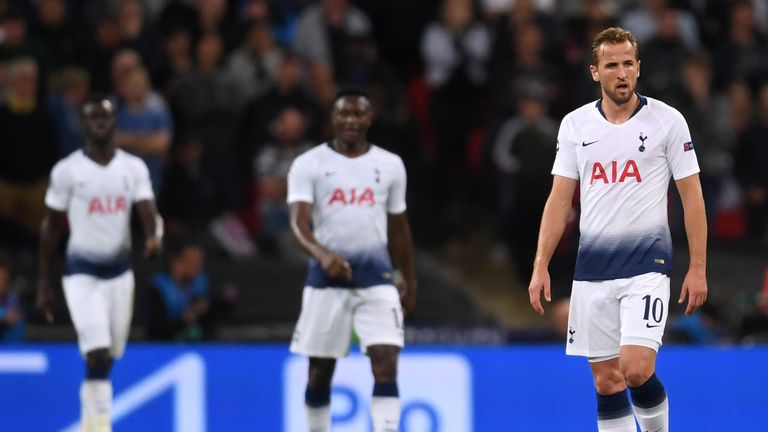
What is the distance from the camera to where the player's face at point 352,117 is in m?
9.73

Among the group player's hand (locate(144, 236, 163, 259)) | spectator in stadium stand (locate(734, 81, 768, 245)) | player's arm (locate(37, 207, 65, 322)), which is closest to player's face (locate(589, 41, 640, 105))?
player's hand (locate(144, 236, 163, 259))

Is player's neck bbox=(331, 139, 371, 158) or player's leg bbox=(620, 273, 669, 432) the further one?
player's neck bbox=(331, 139, 371, 158)

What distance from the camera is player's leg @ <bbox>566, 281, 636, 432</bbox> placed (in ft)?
26.5

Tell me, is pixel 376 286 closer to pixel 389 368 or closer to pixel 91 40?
pixel 389 368

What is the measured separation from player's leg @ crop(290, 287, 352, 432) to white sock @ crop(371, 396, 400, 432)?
448mm

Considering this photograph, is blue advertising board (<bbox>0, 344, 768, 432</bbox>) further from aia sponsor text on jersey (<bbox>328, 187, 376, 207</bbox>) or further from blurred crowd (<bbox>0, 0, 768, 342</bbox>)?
blurred crowd (<bbox>0, 0, 768, 342</bbox>)

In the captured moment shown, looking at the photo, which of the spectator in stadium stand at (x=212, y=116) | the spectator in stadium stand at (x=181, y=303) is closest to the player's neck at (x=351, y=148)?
the spectator in stadium stand at (x=181, y=303)

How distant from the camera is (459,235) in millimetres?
16250

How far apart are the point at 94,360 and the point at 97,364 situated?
0.03 m

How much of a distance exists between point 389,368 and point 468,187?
6584 mm

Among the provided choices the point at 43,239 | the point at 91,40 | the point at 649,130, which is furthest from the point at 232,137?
A: the point at 649,130

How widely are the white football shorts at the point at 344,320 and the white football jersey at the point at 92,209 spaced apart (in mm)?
1751

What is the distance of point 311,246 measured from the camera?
9.40 m

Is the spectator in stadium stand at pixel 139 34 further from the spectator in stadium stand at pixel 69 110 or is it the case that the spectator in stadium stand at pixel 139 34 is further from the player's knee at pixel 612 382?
the player's knee at pixel 612 382
